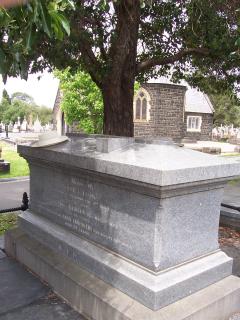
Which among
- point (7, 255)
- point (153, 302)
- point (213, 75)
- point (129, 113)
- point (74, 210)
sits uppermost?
point (213, 75)

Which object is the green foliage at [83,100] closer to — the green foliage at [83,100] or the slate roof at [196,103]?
the green foliage at [83,100]

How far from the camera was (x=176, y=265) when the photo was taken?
12.5ft

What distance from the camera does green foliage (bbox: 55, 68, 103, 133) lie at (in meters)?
22.5

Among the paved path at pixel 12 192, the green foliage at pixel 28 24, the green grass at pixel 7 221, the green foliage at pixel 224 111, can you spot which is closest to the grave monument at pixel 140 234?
the green foliage at pixel 28 24

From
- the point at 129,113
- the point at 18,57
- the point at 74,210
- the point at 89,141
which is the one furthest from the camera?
the point at 129,113

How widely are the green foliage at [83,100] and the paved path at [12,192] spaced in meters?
8.92

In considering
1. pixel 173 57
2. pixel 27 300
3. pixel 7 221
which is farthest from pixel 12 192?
pixel 27 300

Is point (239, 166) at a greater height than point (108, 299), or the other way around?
point (239, 166)

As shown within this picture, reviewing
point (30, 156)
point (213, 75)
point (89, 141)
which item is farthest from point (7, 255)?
point (213, 75)

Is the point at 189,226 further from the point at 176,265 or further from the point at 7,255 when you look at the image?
the point at 7,255

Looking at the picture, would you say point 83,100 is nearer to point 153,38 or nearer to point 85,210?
point 153,38

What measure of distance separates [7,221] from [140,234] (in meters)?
5.41

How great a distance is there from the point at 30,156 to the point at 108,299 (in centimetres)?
261

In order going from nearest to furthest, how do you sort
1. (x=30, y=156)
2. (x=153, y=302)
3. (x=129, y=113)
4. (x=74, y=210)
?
(x=153, y=302)
(x=74, y=210)
(x=30, y=156)
(x=129, y=113)
